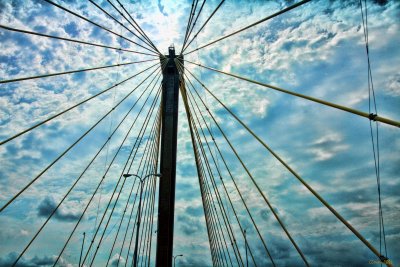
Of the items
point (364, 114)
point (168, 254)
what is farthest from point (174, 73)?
point (364, 114)

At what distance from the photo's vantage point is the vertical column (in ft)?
48.6

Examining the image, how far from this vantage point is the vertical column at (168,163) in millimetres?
14828

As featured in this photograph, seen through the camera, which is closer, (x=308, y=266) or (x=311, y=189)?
(x=311, y=189)

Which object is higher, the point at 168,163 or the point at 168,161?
the point at 168,161

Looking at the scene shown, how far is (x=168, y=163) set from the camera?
51.9 ft

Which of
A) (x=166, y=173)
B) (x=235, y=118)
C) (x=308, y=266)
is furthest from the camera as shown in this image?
(x=166, y=173)

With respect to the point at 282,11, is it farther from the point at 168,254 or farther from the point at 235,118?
the point at 168,254

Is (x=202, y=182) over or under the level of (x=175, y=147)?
under

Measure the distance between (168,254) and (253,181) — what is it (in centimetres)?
615

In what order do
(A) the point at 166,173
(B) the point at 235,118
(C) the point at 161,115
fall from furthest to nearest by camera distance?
(C) the point at 161,115, (A) the point at 166,173, (B) the point at 235,118

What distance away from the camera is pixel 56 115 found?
1109cm

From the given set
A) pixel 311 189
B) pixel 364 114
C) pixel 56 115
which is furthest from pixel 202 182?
pixel 364 114

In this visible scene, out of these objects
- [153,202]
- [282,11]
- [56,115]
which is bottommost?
[153,202]

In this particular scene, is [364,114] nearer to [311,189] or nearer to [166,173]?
[311,189]
